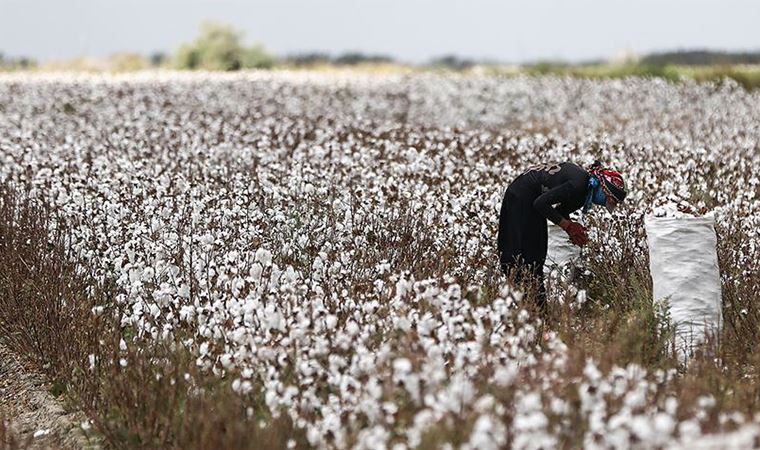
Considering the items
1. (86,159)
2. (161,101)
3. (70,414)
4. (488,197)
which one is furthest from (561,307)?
(161,101)

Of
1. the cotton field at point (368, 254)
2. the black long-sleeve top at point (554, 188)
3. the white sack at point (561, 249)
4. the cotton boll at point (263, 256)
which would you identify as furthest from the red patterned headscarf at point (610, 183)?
the cotton boll at point (263, 256)

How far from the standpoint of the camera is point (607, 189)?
24.2 ft

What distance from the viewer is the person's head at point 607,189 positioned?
7.38 metres

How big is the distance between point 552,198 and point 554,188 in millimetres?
84

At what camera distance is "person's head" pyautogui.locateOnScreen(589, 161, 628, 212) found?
24.2ft

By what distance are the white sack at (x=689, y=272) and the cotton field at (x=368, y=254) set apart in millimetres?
289

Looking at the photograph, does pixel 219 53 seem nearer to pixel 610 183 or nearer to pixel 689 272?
pixel 610 183

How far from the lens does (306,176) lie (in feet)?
34.1

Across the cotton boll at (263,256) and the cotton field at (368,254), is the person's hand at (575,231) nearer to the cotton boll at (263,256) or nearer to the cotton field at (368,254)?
the cotton field at (368,254)

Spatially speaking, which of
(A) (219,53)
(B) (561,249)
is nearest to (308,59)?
(A) (219,53)

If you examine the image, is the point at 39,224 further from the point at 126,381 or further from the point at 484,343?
the point at 484,343

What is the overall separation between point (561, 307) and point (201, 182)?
4.95 m

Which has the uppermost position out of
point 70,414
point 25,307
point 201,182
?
point 201,182

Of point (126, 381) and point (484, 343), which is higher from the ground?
point (484, 343)
